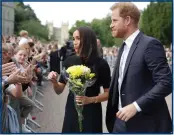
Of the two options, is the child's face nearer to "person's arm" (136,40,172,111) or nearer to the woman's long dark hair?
the woman's long dark hair

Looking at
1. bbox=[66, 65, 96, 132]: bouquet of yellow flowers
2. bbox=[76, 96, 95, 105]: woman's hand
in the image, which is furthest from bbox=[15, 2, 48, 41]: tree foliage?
bbox=[66, 65, 96, 132]: bouquet of yellow flowers

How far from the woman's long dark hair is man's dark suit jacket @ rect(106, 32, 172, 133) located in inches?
27.0

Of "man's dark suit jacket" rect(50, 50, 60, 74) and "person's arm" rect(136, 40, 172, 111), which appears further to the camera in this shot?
"man's dark suit jacket" rect(50, 50, 60, 74)

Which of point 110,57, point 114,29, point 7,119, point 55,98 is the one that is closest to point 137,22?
point 114,29

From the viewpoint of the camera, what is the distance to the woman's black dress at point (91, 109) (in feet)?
12.8

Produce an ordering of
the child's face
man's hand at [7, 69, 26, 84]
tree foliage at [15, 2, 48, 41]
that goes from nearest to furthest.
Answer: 1. man's hand at [7, 69, 26, 84]
2. the child's face
3. tree foliage at [15, 2, 48, 41]

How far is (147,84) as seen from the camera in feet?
10.6

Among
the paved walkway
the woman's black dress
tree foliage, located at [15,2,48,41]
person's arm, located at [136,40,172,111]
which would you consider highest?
person's arm, located at [136,40,172,111]

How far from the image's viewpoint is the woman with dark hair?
3904 millimetres

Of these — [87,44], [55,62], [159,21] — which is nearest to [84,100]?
[87,44]

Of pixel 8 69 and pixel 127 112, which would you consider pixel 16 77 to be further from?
pixel 127 112

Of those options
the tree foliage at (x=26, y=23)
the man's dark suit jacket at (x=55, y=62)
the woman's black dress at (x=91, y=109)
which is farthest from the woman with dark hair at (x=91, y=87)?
the tree foliage at (x=26, y=23)

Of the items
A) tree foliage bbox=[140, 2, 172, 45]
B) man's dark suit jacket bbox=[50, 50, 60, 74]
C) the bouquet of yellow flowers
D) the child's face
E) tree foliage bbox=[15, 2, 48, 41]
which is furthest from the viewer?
tree foliage bbox=[15, 2, 48, 41]

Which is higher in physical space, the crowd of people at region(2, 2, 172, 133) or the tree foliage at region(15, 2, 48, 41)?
the crowd of people at region(2, 2, 172, 133)
